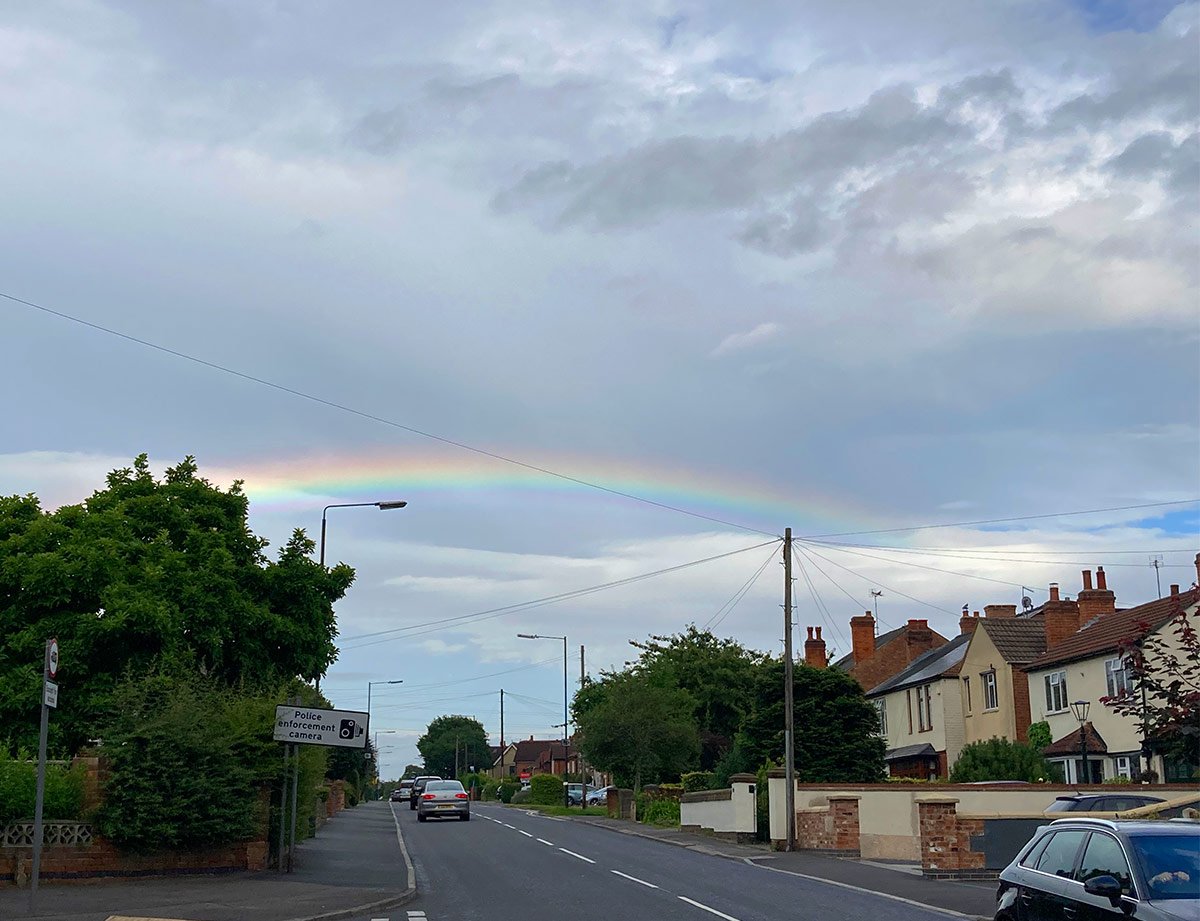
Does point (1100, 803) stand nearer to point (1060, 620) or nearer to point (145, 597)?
point (145, 597)

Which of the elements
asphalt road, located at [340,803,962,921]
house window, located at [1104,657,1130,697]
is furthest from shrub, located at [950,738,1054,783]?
asphalt road, located at [340,803,962,921]

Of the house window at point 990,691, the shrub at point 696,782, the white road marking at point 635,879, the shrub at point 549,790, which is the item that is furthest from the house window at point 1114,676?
the shrub at point 549,790

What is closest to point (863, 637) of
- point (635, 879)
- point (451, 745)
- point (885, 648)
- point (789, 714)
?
point (885, 648)

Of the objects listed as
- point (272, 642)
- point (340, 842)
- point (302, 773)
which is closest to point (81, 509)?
point (272, 642)

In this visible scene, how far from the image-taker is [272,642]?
28984 millimetres

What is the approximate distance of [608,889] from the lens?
21.3m

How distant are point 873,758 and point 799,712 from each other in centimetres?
319

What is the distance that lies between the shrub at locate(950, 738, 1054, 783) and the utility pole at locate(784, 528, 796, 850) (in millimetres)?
9995

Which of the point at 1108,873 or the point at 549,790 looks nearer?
the point at 1108,873

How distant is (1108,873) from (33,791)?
17.1 m

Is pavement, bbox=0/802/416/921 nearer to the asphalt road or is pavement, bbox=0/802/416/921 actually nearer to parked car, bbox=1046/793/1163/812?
the asphalt road

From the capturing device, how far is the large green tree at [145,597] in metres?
25.9

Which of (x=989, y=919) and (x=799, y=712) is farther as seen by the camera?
(x=799, y=712)

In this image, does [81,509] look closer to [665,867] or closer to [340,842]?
[340,842]
